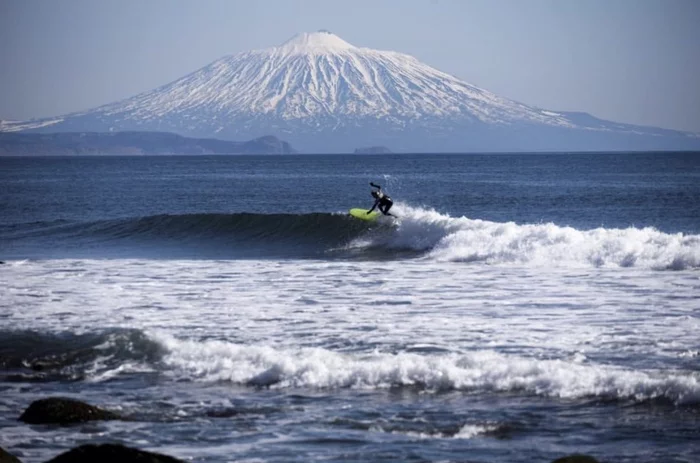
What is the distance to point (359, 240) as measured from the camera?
1468 inches

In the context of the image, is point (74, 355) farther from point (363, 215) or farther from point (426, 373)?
point (363, 215)

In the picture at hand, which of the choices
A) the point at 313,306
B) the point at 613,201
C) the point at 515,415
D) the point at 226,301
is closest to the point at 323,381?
the point at 515,415

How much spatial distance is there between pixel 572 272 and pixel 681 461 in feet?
52.8

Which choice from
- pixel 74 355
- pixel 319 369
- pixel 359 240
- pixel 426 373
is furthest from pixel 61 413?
pixel 359 240

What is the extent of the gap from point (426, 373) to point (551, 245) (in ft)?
54.3

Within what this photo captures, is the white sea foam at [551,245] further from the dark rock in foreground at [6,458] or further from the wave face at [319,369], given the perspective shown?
the dark rock in foreground at [6,458]

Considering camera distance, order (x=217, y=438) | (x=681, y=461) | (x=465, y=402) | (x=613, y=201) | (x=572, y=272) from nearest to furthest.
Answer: (x=681, y=461), (x=217, y=438), (x=465, y=402), (x=572, y=272), (x=613, y=201)

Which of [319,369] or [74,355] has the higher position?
[319,369]

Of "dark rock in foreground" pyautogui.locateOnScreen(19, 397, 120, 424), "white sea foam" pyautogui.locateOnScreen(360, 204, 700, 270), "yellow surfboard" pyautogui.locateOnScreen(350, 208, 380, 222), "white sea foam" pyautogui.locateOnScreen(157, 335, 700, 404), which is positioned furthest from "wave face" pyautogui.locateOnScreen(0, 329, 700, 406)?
"yellow surfboard" pyautogui.locateOnScreen(350, 208, 380, 222)

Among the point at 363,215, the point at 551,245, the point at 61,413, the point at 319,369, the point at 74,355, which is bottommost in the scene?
the point at 74,355

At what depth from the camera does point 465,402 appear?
13312 millimetres

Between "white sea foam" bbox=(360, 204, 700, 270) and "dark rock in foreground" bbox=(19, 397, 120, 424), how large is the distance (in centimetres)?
1851

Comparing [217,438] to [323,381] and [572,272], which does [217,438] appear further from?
[572,272]

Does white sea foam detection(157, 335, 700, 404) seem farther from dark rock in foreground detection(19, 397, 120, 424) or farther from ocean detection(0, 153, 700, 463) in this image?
dark rock in foreground detection(19, 397, 120, 424)
